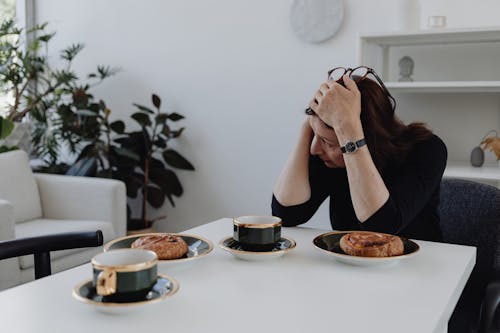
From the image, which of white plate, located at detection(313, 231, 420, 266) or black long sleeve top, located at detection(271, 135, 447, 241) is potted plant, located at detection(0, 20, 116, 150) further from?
white plate, located at detection(313, 231, 420, 266)

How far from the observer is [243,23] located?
11.2 feet

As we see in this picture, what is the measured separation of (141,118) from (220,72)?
22.4 inches

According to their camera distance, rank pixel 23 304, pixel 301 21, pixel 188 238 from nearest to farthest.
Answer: pixel 23 304 < pixel 188 238 < pixel 301 21

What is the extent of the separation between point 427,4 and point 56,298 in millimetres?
2409

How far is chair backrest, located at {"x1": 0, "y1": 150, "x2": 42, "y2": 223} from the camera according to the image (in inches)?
118

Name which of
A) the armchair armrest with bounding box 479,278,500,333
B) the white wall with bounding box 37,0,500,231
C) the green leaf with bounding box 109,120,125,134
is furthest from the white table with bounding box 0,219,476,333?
the green leaf with bounding box 109,120,125,134

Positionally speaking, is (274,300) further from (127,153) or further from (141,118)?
(141,118)

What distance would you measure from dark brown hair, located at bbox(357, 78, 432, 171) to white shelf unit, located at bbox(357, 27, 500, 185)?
99 centimetres

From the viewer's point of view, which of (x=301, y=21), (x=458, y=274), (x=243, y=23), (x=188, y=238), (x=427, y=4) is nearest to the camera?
(x=458, y=274)

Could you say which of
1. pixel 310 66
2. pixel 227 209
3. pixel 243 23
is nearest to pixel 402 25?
pixel 310 66

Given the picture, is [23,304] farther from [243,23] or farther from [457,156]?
[243,23]

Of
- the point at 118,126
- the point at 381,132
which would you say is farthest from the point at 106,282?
the point at 118,126

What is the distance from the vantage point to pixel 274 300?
87 centimetres

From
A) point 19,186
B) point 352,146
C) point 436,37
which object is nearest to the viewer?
point 352,146
